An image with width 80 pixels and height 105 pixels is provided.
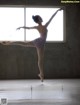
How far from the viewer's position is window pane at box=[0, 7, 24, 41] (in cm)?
859

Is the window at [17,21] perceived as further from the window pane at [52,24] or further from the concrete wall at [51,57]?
the concrete wall at [51,57]

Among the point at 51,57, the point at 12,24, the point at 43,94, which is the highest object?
A: the point at 12,24

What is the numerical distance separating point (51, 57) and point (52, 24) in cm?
84

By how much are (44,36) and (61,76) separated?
69.9 inches

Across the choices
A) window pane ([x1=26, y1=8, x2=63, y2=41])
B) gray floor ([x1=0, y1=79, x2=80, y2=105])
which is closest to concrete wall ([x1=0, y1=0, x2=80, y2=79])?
window pane ([x1=26, y1=8, x2=63, y2=41])

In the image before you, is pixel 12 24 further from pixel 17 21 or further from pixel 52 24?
pixel 52 24

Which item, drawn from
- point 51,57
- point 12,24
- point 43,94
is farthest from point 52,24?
point 43,94

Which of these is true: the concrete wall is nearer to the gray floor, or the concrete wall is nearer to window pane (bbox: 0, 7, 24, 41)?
window pane (bbox: 0, 7, 24, 41)

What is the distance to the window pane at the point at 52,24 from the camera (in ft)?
28.2

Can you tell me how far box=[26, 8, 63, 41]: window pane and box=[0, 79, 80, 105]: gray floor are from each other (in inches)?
64.3

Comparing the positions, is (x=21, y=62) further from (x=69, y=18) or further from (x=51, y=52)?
(x=69, y=18)

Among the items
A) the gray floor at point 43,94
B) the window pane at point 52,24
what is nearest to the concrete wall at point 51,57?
the window pane at point 52,24

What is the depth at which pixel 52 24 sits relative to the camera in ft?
28.6

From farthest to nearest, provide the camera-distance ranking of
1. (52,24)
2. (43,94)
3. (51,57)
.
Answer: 1. (52,24)
2. (51,57)
3. (43,94)
